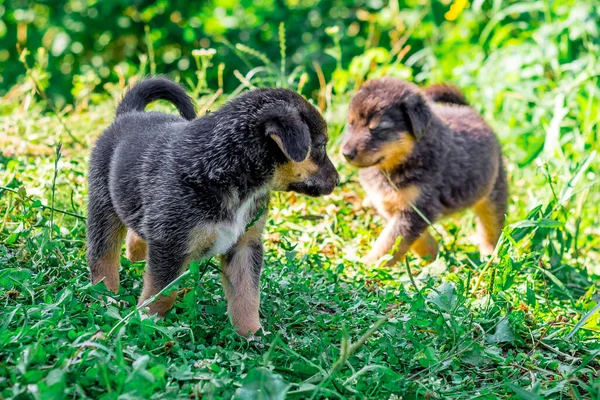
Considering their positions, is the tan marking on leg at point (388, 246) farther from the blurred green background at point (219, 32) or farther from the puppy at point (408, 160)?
the blurred green background at point (219, 32)

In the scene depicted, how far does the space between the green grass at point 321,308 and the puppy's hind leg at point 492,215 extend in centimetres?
15

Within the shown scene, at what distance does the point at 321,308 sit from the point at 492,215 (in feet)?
8.46

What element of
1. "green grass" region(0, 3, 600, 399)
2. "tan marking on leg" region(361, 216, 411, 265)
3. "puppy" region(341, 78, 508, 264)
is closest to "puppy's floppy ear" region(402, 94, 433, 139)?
"puppy" region(341, 78, 508, 264)

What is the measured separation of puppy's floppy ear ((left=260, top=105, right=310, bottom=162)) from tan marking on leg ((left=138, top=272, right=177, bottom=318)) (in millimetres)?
911

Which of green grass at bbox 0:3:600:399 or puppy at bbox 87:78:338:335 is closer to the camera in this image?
green grass at bbox 0:3:600:399

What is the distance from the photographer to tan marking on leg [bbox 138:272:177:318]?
12.7 feet

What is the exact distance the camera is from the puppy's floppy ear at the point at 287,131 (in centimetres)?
374

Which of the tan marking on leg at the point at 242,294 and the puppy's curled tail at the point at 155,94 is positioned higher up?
the puppy's curled tail at the point at 155,94

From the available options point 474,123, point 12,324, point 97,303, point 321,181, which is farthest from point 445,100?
point 12,324

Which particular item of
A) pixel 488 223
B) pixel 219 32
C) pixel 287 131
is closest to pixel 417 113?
pixel 488 223

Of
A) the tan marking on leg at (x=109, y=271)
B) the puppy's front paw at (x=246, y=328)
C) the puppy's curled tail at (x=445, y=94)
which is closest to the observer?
the puppy's front paw at (x=246, y=328)

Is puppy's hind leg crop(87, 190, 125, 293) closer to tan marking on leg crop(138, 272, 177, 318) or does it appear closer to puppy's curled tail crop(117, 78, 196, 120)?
tan marking on leg crop(138, 272, 177, 318)

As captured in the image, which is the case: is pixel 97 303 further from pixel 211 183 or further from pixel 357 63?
pixel 357 63

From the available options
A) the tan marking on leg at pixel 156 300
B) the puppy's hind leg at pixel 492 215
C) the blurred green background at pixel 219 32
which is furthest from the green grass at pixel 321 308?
the blurred green background at pixel 219 32
